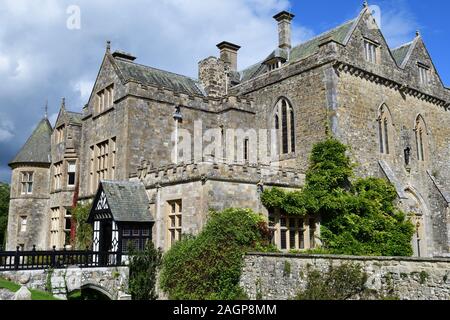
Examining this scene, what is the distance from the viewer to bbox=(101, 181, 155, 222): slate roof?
19.6 metres

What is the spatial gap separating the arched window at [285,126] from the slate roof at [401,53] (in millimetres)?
7899

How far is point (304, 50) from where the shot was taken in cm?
2697

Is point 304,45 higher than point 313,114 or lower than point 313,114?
higher

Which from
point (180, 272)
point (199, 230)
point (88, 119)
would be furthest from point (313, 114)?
point (88, 119)

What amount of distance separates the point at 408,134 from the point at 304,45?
26.7ft

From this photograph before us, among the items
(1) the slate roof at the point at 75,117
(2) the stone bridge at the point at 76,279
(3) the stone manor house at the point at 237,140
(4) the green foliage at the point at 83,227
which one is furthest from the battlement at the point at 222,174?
(1) the slate roof at the point at 75,117

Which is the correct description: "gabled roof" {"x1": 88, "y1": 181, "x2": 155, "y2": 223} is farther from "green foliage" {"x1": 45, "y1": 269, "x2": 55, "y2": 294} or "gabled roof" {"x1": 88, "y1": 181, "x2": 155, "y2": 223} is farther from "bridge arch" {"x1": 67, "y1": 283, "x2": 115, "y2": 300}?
"green foliage" {"x1": 45, "y1": 269, "x2": 55, "y2": 294}

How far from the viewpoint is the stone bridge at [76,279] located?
16.1 meters

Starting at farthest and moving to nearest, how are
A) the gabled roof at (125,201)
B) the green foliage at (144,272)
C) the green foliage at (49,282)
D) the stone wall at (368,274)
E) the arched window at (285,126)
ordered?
the arched window at (285,126), the gabled roof at (125,201), the green foliage at (144,272), the green foliage at (49,282), the stone wall at (368,274)

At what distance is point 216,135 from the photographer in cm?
2569

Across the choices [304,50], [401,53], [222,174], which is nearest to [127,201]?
[222,174]

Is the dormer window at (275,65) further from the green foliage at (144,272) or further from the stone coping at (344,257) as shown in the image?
the stone coping at (344,257)

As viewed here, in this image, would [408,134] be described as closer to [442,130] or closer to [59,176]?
[442,130]

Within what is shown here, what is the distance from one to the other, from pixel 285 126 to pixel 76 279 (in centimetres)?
1311
